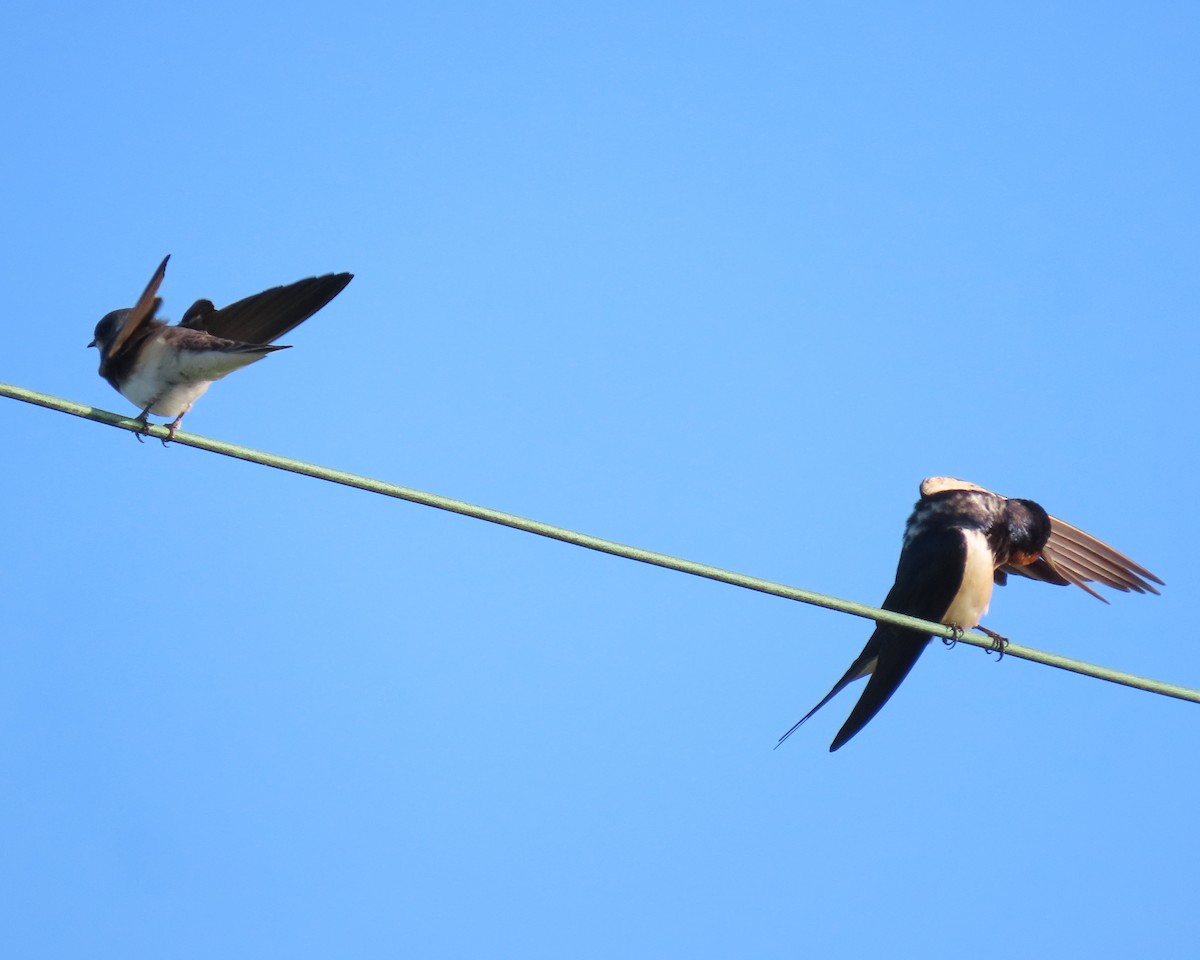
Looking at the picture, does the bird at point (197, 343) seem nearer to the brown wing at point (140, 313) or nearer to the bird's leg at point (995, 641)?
the brown wing at point (140, 313)

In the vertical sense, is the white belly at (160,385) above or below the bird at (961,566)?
below

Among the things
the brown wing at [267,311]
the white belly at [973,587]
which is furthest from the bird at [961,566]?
the brown wing at [267,311]

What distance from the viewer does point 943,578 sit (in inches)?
292

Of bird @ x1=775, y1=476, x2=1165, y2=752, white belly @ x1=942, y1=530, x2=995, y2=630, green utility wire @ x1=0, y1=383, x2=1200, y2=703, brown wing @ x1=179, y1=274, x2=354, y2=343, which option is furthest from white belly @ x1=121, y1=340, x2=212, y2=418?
white belly @ x1=942, y1=530, x2=995, y2=630

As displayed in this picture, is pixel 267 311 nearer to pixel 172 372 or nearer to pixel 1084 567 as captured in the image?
pixel 172 372

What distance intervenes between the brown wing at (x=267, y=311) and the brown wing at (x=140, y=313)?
0.32 m

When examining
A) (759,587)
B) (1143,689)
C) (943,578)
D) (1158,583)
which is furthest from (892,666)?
(759,587)

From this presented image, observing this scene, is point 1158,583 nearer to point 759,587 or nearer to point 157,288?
point 759,587

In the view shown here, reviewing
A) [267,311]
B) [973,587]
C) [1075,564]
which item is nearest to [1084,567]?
[1075,564]

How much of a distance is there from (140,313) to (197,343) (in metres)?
0.41

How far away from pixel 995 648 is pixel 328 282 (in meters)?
2.94

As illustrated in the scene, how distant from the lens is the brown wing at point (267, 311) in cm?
607

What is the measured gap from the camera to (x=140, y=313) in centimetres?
586

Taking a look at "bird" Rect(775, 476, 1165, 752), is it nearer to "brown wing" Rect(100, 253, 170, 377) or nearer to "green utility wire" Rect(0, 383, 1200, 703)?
"green utility wire" Rect(0, 383, 1200, 703)
